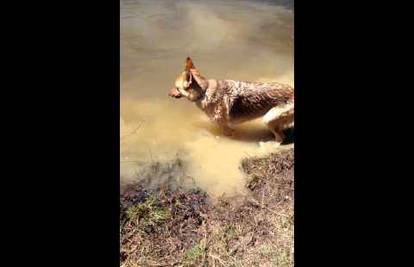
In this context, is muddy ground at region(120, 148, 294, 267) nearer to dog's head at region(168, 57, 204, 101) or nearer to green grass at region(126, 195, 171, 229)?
green grass at region(126, 195, 171, 229)

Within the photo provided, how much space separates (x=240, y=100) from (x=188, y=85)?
0.45 m

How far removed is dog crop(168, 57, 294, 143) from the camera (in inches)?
211

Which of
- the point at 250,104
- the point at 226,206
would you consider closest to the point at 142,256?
the point at 226,206

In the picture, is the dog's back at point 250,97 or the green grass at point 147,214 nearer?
the green grass at point 147,214

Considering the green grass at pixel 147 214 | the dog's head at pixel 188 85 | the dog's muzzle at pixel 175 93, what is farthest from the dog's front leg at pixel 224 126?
the green grass at pixel 147 214

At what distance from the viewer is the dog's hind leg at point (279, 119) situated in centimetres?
537

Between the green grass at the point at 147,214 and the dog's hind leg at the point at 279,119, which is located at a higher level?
the dog's hind leg at the point at 279,119

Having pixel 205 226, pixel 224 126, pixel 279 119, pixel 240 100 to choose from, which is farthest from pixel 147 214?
pixel 279 119

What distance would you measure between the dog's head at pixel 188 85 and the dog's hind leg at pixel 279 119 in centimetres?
59

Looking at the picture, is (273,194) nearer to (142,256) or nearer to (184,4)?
(142,256)

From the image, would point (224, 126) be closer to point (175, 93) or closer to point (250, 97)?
point (250, 97)

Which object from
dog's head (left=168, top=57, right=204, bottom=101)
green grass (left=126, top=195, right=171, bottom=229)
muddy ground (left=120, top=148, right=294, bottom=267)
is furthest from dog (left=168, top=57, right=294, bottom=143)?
green grass (left=126, top=195, right=171, bottom=229)

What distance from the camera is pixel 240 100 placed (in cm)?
543

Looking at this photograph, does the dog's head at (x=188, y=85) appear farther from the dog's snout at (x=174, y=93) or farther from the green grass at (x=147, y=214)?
the green grass at (x=147, y=214)
